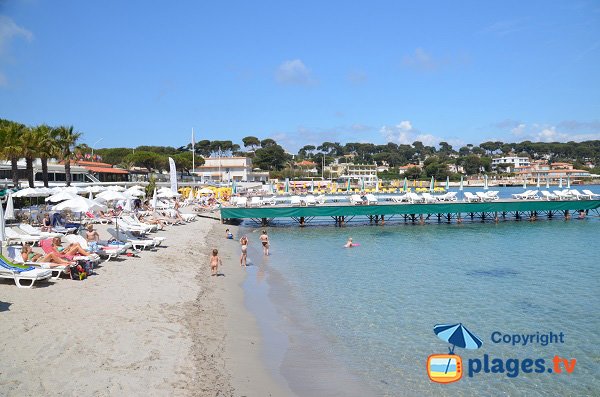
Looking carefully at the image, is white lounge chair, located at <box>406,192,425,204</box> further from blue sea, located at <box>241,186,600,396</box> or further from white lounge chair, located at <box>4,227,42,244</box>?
white lounge chair, located at <box>4,227,42,244</box>

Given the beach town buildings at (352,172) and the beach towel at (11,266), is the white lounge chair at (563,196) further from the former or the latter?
the beach town buildings at (352,172)

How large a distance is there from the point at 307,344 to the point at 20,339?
557cm

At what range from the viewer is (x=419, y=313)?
1281 cm

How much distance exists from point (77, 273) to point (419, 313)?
9319 mm

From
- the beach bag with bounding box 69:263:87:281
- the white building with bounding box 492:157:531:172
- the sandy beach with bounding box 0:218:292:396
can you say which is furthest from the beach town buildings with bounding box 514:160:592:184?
the beach bag with bounding box 69:263:87:281

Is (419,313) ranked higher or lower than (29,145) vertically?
lower

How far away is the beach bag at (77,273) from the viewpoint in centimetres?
1216

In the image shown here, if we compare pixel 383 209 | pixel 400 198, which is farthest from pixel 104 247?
pixel 400 198

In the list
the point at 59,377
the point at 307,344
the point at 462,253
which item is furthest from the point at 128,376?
the point at 462,253

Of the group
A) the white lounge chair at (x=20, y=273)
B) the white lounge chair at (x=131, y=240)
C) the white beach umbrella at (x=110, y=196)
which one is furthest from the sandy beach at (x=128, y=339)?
the white beach umbrella at (x=110, y=196)

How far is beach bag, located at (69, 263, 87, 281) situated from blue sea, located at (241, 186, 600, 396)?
4577mm

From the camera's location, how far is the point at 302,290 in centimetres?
1567

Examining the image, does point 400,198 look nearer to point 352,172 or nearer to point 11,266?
Result: point 11,266

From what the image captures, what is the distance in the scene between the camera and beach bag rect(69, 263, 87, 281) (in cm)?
1216
